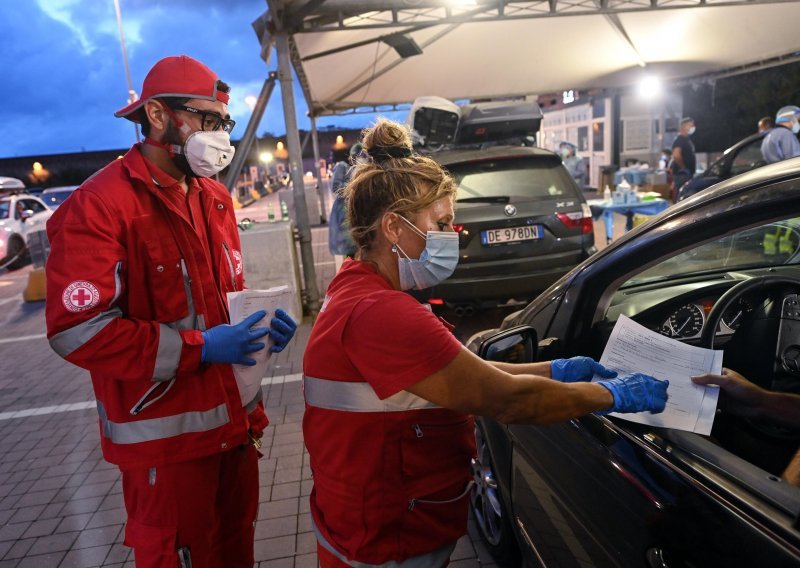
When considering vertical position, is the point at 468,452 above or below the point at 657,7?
below

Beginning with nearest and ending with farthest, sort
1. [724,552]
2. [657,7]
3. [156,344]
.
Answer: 1. [724,552]
2. [156,344]
3. [657,7]

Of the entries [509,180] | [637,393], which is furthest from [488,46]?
[637,393]

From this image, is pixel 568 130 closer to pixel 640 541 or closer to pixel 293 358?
pixel 293 358

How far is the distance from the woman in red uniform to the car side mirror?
0.70ft

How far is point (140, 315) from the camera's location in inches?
73.5

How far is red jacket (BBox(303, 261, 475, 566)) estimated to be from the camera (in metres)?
1.44

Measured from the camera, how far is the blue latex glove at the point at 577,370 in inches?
66.6

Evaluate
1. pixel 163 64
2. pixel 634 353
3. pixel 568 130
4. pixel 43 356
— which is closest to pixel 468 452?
pixel 634 353

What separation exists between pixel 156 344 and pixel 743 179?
1772 millimetres

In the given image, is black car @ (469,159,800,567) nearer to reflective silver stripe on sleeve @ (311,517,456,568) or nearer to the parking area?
reflective silver stripe on sleeve @ (311,517,456,568)

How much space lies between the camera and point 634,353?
176 centimetres

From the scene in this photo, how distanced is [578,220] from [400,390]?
15.2 feet

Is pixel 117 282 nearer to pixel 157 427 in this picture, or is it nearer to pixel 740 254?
pixel 157 427

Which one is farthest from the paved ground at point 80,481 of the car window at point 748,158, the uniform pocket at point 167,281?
the car window at point 748,158
